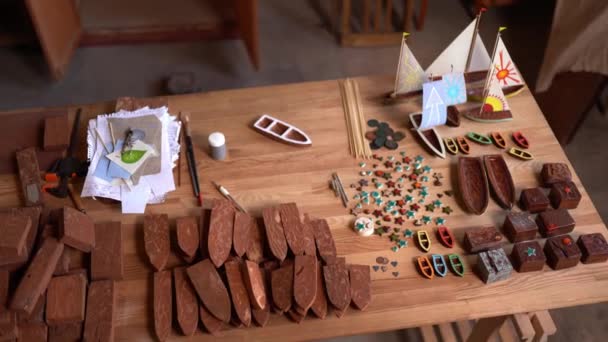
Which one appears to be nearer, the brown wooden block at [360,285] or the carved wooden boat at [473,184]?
the brown wooden block at [360,285]

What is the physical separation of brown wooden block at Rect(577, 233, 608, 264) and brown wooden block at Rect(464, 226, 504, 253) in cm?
23

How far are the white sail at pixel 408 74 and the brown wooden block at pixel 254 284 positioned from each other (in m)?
0.81

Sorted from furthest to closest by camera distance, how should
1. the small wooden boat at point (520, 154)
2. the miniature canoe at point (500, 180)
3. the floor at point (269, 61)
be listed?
the floor at point (269, 61)
the small wooden boat at point (520, 154)
the miniature canoe at point (500, 180)

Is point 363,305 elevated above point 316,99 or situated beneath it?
situated beneath

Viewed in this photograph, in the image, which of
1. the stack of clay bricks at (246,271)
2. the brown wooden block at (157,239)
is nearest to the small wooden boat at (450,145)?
the stack of clay bricks at (246,271)

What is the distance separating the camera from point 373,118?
2.06 m

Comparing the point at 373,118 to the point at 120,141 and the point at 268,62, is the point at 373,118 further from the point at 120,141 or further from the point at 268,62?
the point at 268,62

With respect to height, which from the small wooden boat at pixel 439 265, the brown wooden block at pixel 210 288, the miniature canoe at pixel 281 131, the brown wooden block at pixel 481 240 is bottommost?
the brown wooden block at pixel 210 288

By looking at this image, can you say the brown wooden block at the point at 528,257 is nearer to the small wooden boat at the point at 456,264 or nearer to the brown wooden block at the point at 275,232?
the small wooden boat at the point at 456,264

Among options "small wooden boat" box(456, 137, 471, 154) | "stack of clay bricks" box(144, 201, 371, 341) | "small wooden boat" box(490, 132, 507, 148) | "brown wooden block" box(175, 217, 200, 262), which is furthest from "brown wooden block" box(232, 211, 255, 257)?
"small wooden boat" box(490, 132, 507, 148)

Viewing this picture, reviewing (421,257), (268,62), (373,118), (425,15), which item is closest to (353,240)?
(421,257)

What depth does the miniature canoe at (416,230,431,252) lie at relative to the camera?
1.72 meters

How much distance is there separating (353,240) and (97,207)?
31.1 inches

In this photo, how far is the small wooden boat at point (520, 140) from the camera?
196cm
